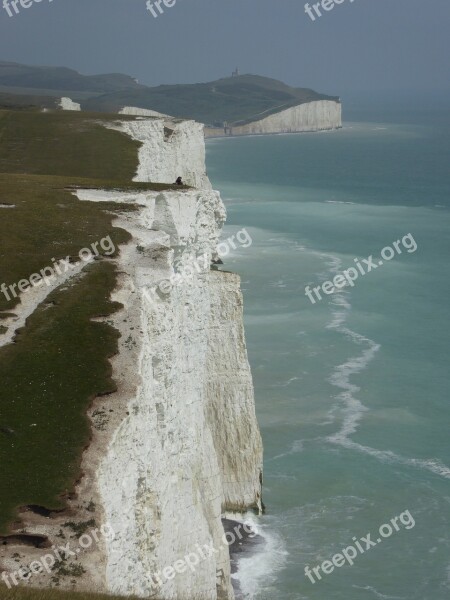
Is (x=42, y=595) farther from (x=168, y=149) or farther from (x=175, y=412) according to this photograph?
(x=168, y=149)

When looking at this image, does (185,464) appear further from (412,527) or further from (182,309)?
(412,527)

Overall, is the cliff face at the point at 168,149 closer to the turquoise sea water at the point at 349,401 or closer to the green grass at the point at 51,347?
the turquoise sea water at the point at 349,401

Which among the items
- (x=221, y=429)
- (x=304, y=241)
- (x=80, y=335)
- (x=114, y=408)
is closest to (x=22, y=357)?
(x=80, y=335)

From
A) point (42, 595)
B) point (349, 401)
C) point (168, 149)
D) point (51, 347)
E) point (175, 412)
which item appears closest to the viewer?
point (42, 595)

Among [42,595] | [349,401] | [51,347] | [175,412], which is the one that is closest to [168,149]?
[349,401]

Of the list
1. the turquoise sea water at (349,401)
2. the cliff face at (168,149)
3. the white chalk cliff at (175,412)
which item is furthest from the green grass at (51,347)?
the cliff face at (168,149)
